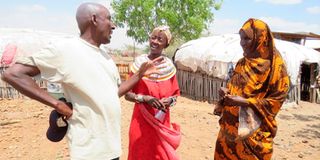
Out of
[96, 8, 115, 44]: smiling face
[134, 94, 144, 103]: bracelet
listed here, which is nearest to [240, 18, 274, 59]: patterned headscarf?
[134, 94, 144, 103]: bracelet

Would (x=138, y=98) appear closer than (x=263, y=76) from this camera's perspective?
No

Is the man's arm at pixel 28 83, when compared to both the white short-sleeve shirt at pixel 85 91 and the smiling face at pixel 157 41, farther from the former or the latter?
the smiling face at pixel 157 41

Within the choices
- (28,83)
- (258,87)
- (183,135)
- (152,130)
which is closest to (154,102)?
(152,130)

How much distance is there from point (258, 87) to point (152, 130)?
1.18 meters

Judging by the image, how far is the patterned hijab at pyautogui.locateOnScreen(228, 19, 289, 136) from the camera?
2.60 meters

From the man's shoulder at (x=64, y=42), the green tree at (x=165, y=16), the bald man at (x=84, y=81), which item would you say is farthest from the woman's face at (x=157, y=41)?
the green tree at (x=165, y=16)

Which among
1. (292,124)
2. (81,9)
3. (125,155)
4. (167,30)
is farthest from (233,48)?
(81,9)

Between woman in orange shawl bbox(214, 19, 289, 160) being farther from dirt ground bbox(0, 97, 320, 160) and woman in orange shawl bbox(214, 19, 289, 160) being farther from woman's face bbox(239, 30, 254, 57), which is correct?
dirt ground bbox(0, 97, 320, 160)

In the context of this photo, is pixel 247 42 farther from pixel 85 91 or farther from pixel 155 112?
pixel 85 91

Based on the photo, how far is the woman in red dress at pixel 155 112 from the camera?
308cm

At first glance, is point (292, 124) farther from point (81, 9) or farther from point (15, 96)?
point (15, 96)

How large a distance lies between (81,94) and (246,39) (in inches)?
60.1

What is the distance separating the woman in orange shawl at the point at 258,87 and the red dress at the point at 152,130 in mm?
647

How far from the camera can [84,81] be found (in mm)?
1772
